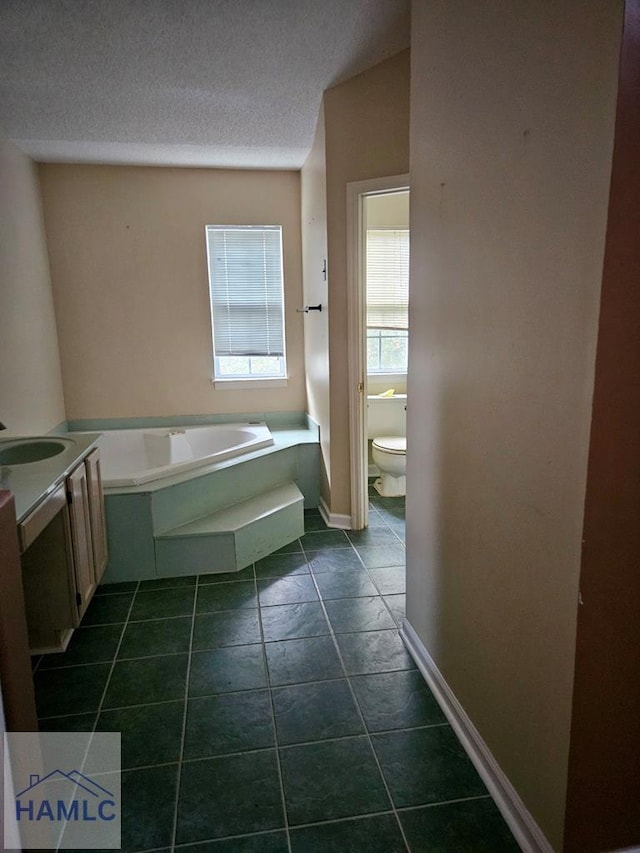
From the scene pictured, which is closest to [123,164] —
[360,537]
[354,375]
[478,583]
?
[354,375]

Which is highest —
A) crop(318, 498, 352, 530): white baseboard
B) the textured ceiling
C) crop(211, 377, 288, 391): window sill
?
the textured ceiling

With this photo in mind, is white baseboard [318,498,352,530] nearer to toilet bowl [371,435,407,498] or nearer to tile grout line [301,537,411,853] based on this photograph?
toilet bowl [371,435,407,498]

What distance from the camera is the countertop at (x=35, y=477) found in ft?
5.18

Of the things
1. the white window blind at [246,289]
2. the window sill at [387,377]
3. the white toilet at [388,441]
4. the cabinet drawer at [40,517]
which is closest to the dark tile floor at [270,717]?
the cabinet drawer at [40,517]

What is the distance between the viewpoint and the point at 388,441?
3.96 metres

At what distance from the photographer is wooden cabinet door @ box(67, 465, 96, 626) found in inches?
80.7

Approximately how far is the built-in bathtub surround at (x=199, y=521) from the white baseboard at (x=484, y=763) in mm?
1191

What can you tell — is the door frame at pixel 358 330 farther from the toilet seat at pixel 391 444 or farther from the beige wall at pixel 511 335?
the beige wall at pixel 511 335

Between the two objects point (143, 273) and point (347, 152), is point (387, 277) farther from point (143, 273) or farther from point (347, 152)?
point (143, 273)

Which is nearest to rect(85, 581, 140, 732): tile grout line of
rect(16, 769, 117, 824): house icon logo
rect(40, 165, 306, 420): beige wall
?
rect(16, 769, 117, 824): house icon logo

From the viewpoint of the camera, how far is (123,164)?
3771 millimetres

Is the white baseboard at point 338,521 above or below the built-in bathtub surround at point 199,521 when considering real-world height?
below

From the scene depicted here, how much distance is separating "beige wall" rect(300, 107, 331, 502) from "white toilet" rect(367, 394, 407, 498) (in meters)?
0.52

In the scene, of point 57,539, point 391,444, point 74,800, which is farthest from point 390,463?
point 74,800
